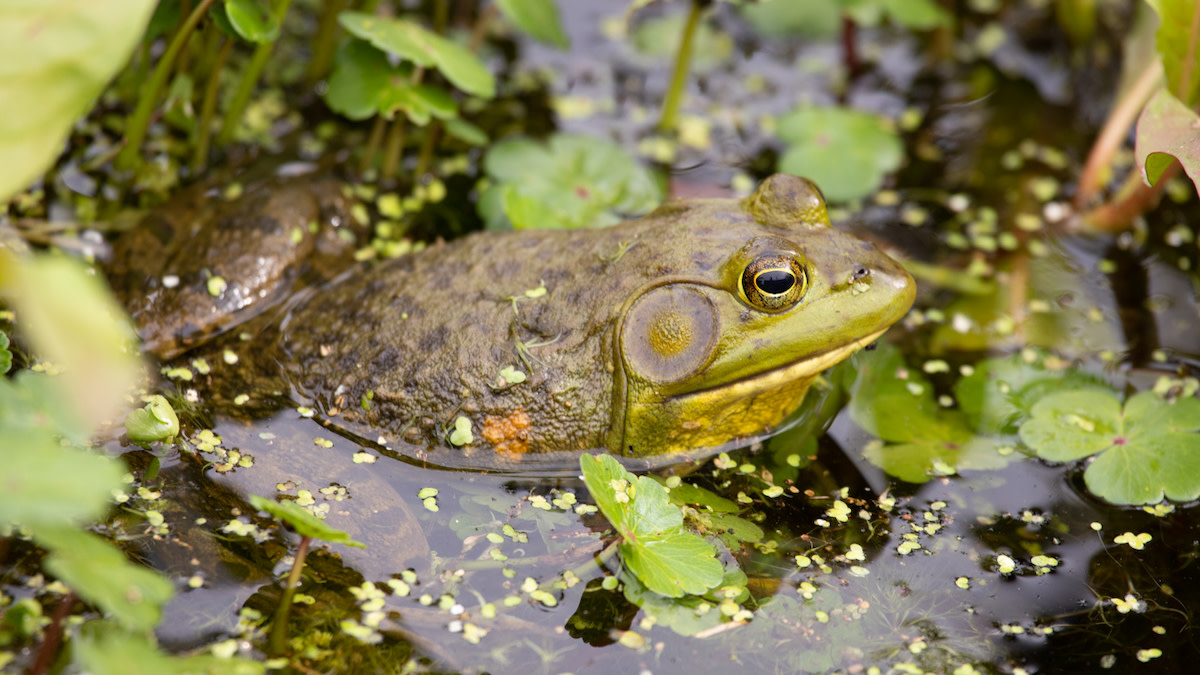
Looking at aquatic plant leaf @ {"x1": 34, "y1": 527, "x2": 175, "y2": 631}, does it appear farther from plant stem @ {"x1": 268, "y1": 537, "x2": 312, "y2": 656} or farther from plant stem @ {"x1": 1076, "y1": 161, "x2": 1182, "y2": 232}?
plant stem @ {"x1": 1076, "y1": 161, "x2": 1182, "y2": 232}

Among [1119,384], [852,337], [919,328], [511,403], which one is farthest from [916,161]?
[511,403]

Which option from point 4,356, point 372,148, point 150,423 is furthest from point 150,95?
point 150,423

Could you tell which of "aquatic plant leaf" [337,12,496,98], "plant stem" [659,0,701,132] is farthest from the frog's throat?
"plant stem" [659,0,701,132]

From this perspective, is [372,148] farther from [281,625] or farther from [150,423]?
[281,625]

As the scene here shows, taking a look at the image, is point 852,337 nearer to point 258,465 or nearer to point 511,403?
point 511,403

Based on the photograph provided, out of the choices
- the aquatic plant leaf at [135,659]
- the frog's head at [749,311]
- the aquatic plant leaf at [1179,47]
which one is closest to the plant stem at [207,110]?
the frog's head at [749,311]

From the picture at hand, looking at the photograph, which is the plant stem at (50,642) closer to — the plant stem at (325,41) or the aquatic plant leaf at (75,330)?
the aquatic plant leaf at (75,330)
